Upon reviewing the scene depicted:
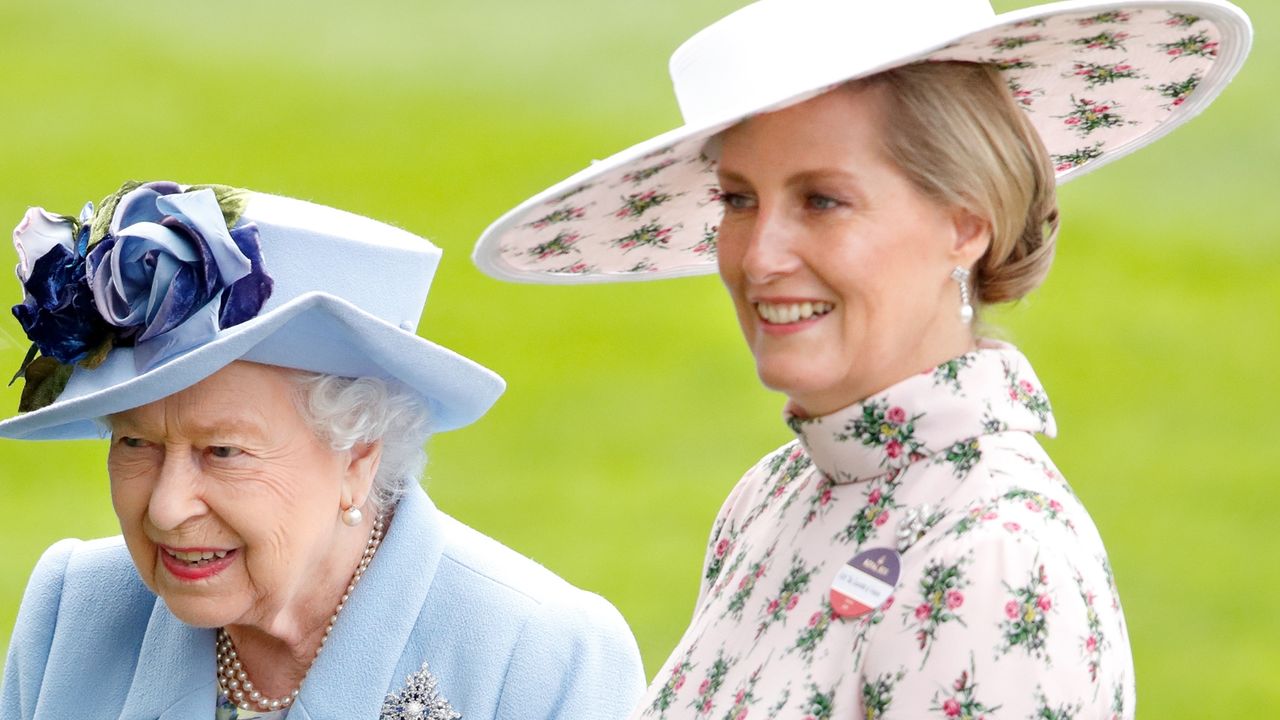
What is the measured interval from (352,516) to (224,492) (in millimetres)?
282

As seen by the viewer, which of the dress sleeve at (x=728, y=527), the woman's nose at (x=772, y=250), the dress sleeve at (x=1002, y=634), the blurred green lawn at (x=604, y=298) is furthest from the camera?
the blurred green lawn at (x=604, y=298)

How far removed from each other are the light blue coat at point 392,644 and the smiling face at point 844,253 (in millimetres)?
1134

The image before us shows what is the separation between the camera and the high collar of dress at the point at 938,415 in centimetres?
224

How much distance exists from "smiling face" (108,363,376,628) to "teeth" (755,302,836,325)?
3.56ft

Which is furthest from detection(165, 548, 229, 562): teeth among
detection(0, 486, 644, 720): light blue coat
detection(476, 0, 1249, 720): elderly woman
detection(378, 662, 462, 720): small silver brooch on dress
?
detection(476, 0, 1249, 720): elderly woman

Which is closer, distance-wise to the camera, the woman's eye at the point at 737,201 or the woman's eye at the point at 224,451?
the woman's eye at the point at 737,201

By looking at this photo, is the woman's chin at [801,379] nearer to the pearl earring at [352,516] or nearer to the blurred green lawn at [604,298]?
the pearl earring at [352,516]

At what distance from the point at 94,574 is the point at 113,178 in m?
7.24

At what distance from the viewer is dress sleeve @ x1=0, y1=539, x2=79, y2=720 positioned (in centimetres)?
345

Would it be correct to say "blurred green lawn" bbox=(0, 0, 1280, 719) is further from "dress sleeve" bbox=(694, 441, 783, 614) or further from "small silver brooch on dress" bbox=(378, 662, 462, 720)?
"dress sleeve" bbox=(694, 441, 783, 614)

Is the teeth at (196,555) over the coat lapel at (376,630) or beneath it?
over

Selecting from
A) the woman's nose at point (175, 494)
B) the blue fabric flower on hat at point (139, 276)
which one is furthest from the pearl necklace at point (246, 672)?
the blue fabric flower on hat at point (139, 276)

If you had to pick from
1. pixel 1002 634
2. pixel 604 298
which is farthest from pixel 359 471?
pixel 604 298

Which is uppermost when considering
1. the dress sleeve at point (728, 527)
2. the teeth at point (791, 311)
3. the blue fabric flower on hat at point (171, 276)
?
the blue fabric flower on hat at point (171, 276)
